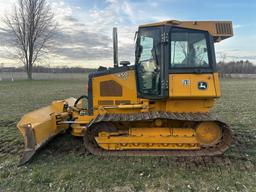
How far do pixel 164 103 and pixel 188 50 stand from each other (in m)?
1.36

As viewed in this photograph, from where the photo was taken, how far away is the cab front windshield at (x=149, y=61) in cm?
516

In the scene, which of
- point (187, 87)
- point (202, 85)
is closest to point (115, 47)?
point (187, 87)

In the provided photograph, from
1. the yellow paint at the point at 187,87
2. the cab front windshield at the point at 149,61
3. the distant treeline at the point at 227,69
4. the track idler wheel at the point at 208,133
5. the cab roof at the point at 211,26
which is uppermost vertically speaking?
the distant treeline at the point at 227,69

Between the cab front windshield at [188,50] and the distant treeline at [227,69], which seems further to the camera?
the distant treeline at [227,69]

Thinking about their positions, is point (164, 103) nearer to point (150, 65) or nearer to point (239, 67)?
point (150, 65)

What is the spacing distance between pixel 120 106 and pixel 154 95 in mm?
919

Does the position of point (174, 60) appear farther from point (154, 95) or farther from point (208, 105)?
point (208, 105)

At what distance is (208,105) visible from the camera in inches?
215

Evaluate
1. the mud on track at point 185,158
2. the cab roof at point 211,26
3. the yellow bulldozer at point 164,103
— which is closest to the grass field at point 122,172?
the mud on track at point 185,158

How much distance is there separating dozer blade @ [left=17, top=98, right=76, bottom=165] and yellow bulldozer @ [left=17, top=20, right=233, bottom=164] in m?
0.02

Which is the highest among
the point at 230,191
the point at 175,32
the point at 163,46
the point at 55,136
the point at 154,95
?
the point at 175,32

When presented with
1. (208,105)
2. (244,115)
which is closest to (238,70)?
(244,115)

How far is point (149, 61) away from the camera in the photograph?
208 inches

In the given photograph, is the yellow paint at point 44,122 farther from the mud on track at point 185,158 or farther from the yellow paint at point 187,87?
the yellow paint at point 187,87
